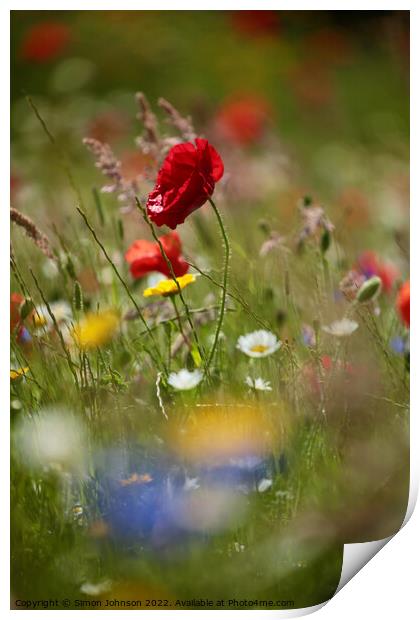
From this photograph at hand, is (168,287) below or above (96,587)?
above

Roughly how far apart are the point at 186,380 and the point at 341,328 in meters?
0.18

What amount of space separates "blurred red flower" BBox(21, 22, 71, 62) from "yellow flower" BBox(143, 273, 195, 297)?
0.88 ft

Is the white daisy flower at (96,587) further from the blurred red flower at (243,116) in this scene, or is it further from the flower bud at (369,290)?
the blurred red flower at (243,116)

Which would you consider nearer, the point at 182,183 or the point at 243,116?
the point at 182,183

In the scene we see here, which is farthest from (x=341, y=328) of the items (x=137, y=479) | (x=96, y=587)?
(x=96, y=587)

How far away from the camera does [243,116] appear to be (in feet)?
4.53

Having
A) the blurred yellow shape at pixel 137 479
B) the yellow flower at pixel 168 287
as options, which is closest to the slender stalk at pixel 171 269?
the yellow flower at pixel 168 287

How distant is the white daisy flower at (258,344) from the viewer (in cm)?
133

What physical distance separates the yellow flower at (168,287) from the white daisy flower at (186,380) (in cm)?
9

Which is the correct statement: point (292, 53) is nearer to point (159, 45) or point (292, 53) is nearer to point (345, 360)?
point (159, 45)

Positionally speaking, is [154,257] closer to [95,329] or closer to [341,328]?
[95,329]

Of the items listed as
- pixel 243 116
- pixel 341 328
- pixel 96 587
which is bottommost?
pixel 96 587

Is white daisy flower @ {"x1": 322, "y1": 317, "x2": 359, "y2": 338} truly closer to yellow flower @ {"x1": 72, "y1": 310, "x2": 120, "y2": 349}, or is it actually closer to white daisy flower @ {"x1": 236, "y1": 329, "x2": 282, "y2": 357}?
white daisy flower @ {"x1": 236, "y1": 329, "x2": 282, "y2": 357}

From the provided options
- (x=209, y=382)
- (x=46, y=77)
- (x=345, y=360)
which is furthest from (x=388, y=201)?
(x=46, y=77)
